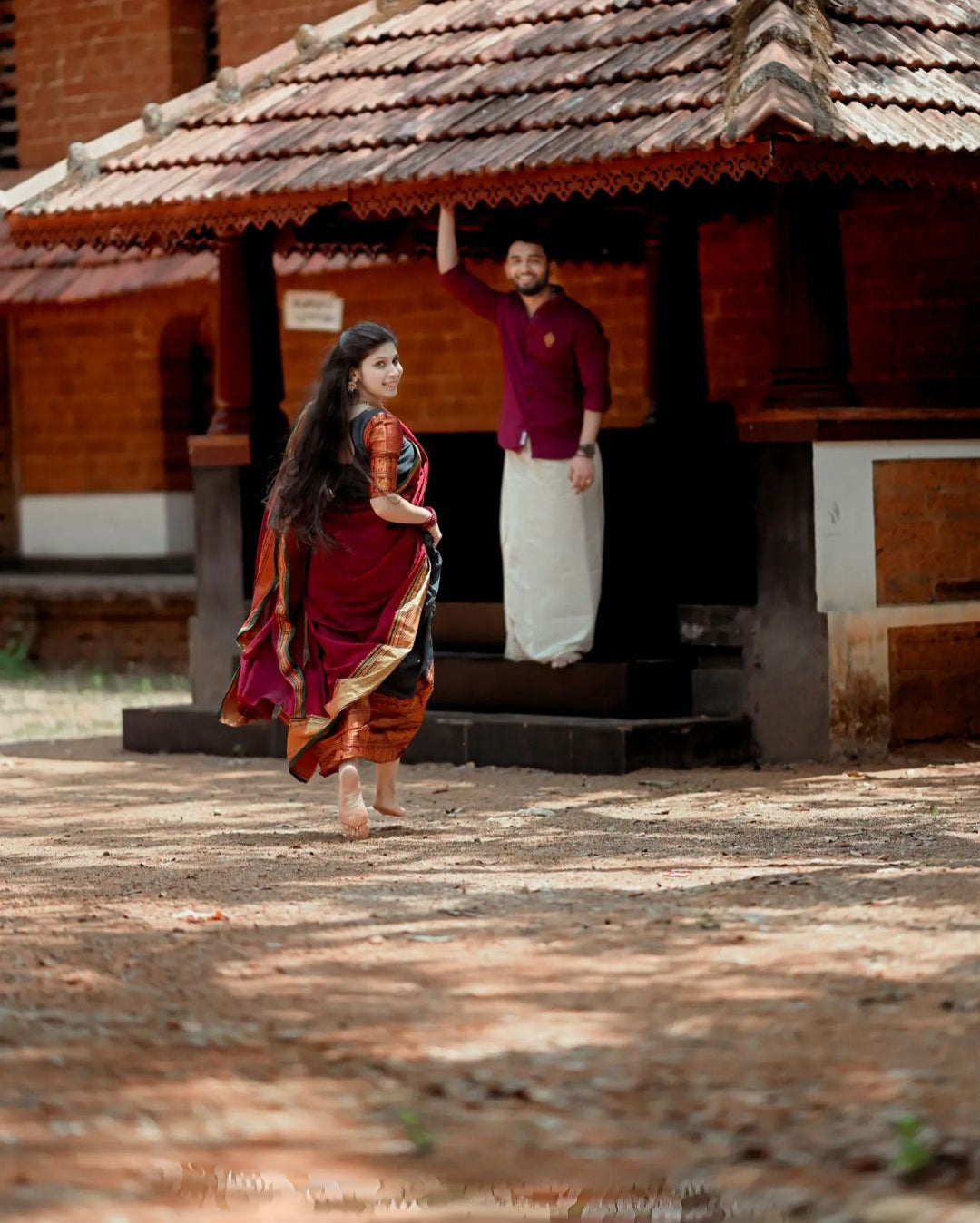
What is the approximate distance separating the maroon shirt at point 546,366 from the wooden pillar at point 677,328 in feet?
4.42

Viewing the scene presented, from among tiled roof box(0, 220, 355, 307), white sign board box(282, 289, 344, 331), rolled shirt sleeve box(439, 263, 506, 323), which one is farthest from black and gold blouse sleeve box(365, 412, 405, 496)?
tiled roof box(0, 220, 355, 307)

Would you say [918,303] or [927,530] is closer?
[927,530]

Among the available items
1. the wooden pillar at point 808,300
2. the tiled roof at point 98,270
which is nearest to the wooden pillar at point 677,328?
the wooden pillar at point 808,300

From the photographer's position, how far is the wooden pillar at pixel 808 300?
10758mm

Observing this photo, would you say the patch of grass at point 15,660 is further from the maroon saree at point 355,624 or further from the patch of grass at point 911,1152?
the patch of grass at point 911,1152

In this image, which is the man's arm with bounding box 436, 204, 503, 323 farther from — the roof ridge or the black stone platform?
the black stone platform

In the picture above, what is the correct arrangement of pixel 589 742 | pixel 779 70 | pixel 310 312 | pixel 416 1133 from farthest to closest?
pixel 310 312 → pixel 589 742 → pixel 779 70 → pixel 416 1133

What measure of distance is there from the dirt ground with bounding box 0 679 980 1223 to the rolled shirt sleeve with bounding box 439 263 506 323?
3062 mm

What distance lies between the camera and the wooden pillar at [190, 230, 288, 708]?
1270cm

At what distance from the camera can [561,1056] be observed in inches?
193

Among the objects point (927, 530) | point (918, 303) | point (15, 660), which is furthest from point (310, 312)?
point (15, 660)

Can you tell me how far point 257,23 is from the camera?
17.9 metres

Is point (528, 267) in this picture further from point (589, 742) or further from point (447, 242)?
point (589, 742)

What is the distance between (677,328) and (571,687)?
2.30 m
